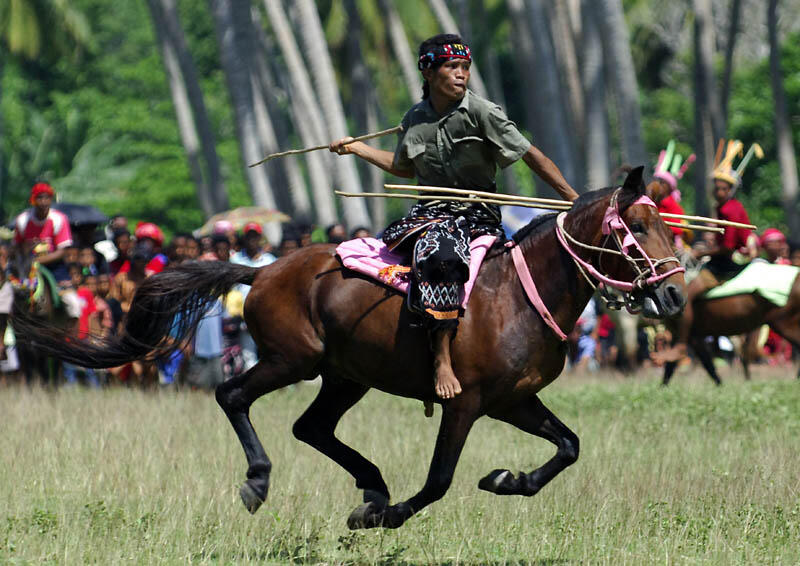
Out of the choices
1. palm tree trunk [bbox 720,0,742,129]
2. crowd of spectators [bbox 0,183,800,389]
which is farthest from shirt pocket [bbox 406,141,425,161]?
palm tree trunk [bbox 720,0,742,129]

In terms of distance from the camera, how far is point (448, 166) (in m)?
8.08

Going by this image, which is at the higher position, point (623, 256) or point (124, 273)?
point (124, 273)

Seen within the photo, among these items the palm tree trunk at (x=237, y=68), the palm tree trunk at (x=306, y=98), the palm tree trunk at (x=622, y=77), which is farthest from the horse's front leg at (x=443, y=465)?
the palm tree trunk at (x=306, y=98)

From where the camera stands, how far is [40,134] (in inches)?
2124

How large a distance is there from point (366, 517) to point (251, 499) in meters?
0.73

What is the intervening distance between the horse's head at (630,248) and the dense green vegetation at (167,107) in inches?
1236

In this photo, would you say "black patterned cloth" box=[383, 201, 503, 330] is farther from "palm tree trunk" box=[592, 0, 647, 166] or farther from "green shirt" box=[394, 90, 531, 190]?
"palm tree trunk" box=[592, 0, 647, 166]

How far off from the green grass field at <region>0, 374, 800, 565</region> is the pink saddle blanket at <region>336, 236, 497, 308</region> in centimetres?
145

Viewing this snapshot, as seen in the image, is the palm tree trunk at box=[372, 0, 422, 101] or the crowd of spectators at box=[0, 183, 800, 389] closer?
the crowd of spectators at box=[0, 183, 800, 389]

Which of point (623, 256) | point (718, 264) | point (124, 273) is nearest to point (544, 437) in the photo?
point (623, 256)

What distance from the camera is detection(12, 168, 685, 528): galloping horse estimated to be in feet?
Answer: 24.6

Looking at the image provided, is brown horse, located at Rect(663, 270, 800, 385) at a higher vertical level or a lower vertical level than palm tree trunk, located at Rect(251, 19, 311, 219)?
lower

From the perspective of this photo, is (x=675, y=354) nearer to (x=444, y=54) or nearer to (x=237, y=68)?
(x=444, y=54)

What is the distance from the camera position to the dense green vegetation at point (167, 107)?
40.7 meters
